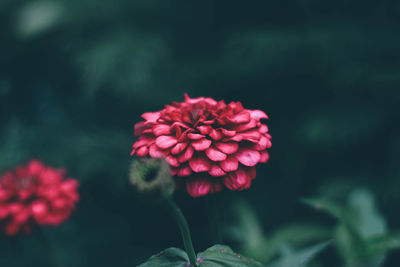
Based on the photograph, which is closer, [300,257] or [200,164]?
[200,164]

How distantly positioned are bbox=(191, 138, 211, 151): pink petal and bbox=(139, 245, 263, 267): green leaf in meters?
0.15

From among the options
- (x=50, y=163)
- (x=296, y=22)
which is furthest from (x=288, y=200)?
(x=50, y=163)

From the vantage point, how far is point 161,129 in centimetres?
59

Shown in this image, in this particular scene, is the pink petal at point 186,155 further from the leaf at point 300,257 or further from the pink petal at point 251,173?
the leaf at point 300,257

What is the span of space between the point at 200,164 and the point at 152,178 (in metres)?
0.10

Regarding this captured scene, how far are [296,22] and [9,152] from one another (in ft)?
3.83

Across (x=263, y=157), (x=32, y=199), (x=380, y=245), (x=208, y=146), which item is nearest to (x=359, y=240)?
(x=380, y=245)

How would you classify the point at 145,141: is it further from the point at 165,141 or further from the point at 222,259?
the point at 222,259

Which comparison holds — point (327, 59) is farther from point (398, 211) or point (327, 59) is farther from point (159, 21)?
point (159, 21)

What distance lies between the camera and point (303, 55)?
4.39 feet

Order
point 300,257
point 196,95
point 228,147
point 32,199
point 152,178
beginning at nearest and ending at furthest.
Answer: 1. point 152,178
2. point 228,147
3. point 300,257
4. point 32,199
5. point 196,95

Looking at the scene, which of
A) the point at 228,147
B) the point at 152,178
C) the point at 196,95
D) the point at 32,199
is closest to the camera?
the point at 152,178

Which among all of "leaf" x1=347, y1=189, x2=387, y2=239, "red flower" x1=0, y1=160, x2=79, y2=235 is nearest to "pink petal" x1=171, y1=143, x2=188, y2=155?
"red flower" x1=0, y1=160, x2=79, y2=235

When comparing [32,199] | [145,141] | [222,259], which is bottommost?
[222,259]
